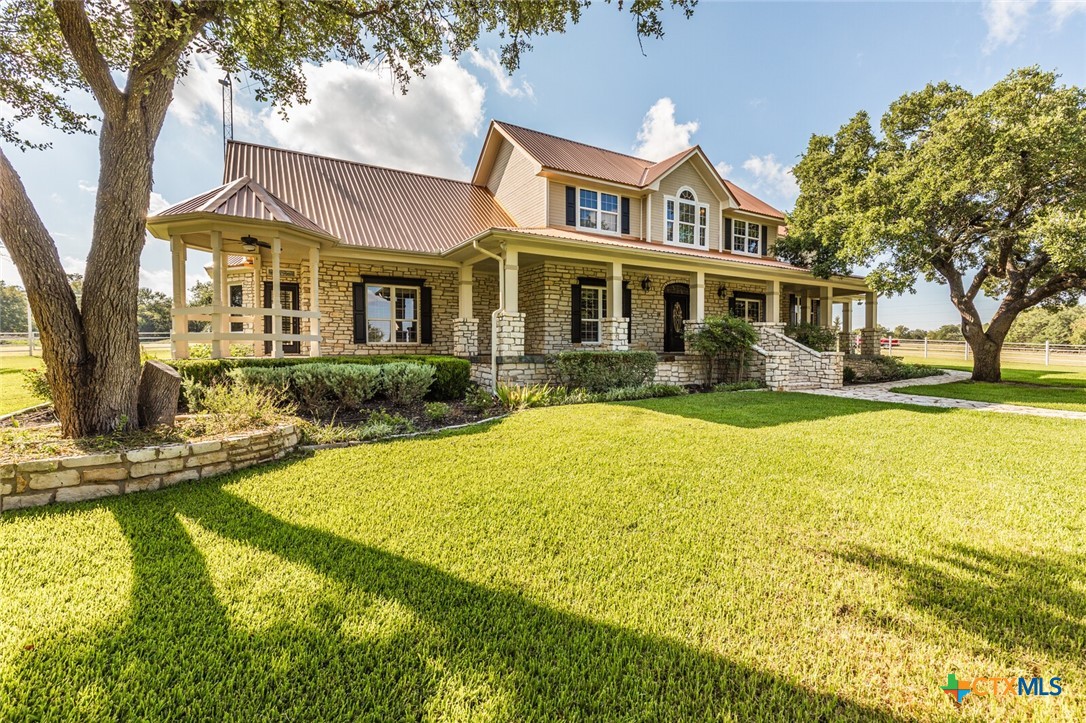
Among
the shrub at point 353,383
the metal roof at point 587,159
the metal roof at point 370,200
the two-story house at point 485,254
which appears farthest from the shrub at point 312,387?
the metal roof at point 587,159

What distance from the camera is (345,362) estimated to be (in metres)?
8.23

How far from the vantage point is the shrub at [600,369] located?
1014cm

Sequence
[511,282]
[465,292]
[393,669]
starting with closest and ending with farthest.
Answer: [393,669] < [511,282] < [465,292]

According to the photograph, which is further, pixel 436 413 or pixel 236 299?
pixel 236 299

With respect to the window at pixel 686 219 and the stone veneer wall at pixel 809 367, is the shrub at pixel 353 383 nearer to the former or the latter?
the stone veneer wall at pixel 809 367

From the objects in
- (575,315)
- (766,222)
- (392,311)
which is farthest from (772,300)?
(392,311)

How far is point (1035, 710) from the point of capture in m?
1.81

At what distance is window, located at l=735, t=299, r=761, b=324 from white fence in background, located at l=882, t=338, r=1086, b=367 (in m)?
15.3

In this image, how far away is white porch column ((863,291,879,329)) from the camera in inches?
690

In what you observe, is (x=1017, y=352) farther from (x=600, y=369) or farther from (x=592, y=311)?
(x=600, y=369)

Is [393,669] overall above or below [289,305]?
below

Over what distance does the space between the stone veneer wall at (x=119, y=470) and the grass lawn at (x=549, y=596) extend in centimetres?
24

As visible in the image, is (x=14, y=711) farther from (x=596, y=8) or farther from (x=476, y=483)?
(x=596, y=8)

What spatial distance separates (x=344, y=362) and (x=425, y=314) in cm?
450
